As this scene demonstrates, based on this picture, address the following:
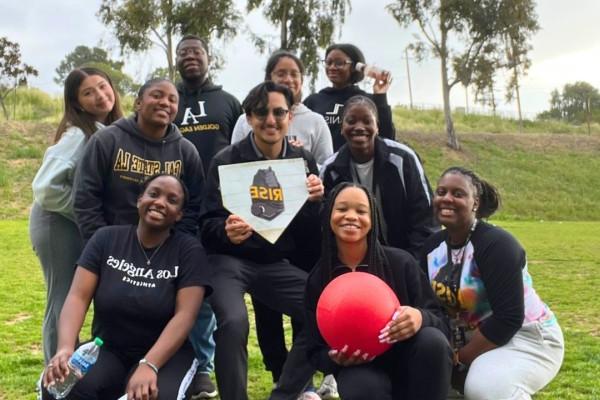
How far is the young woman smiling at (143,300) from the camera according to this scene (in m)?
3.54

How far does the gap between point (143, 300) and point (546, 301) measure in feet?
22.8

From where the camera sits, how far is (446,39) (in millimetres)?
32094

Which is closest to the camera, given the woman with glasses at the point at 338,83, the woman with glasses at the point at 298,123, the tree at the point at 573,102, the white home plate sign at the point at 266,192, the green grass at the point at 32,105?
the white home plate sign at the point at 266,192

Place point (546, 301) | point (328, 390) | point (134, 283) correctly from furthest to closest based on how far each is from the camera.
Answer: point (546, 301), point (328, 390), point (134, 283)

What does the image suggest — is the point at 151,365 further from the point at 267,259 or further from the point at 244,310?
the point at 267,259

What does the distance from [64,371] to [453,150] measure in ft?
101

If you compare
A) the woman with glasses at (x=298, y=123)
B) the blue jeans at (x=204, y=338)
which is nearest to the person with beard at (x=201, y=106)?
the woman with glasses at (x=298, y=123)

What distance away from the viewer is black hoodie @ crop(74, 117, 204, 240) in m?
4.07

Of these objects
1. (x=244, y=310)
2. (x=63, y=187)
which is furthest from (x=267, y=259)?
(x=63, y=187)

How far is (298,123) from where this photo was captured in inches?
190

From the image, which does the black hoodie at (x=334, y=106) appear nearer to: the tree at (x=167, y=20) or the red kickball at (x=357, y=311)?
the red kickball at (x=357, y=311)

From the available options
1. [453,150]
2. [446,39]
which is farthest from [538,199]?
[446,39]

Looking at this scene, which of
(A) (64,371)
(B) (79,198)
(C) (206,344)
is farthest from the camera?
(C) (206,344)

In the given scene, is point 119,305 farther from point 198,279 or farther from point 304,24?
point 304,24
